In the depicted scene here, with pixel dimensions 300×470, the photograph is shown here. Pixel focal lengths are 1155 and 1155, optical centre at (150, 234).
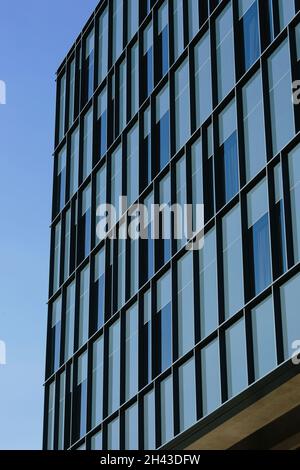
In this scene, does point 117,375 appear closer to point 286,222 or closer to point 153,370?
point 153,370

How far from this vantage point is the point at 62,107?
45.8 meters

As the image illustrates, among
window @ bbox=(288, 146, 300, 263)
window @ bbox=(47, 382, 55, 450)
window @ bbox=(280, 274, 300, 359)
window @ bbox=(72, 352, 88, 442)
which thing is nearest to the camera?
window @ bbox=(280, 274, 300, 359)

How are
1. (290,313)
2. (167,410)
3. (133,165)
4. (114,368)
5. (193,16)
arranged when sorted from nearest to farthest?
(290,313), (167,410), (193,16), (114,368), (133,165)

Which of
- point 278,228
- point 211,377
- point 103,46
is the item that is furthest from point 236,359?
point 103,46

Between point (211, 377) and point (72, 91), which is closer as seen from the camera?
point (211, 377)

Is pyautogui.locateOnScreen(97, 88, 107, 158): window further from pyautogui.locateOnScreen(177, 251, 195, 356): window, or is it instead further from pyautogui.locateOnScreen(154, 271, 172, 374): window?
pyautogui.locateOnScreen(177, 251, 195, 356): window

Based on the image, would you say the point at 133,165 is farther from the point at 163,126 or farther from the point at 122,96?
the point at 122,96

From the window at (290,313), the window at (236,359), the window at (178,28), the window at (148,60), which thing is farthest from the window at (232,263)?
the window at (148,60)

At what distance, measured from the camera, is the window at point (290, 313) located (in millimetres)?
24797

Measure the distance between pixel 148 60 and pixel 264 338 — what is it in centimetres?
1406

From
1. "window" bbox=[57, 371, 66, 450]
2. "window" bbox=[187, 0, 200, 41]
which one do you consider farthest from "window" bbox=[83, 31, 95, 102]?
"window" bbox=[57, 371, 66, 450]

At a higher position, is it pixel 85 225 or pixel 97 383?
pixel 85 225

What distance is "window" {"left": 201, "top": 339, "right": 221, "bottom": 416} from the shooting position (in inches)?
1109

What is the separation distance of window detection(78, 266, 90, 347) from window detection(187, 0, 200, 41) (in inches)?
377
